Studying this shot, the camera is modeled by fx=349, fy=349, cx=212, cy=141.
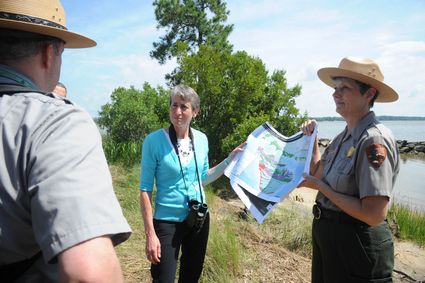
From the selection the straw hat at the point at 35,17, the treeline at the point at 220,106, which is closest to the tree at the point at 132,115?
the treeline at the point at 220,106

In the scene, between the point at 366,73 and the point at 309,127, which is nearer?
the point at 366,73

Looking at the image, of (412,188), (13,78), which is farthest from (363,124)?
(412,188)

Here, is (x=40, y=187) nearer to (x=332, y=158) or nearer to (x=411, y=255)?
(x=332, y=158)

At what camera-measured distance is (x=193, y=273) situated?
287cm

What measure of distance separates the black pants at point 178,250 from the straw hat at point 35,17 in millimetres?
1834

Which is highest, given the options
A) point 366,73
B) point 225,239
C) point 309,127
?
point 366,73

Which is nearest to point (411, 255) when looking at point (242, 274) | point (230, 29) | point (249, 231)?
point (249, 231)

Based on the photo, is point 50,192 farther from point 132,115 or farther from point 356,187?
point 132,115

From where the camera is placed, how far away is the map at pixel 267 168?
100 inches

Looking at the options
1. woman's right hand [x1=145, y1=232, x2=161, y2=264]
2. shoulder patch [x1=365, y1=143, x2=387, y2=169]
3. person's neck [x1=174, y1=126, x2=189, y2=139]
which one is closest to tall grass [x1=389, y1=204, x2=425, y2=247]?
shoulder patch [x1=365, y1=143, x2=387, y2=169]

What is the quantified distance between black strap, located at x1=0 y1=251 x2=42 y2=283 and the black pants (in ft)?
5.75

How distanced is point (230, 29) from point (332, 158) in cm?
1643

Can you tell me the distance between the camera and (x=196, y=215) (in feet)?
9.00

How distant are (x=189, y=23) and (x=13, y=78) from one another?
17.4 metres
